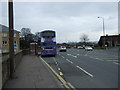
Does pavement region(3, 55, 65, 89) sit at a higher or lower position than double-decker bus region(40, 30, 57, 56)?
lower

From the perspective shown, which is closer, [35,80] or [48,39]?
[35,80]

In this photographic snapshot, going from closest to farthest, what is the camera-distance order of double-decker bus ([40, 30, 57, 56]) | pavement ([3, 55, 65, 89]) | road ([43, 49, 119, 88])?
pavement ([3, 55, 65, 89])
road ([43, 49, 119, 88])
double-decker bus ([40, 30, 57, 56])

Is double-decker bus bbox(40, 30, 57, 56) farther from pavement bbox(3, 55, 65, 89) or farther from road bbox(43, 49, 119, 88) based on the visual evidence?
pavement bbox(3, 55, 65, 89)

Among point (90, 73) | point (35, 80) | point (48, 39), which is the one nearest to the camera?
point (35, 80)

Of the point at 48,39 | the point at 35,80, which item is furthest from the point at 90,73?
the point at 48,39

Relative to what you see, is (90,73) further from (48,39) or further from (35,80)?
(48,39)

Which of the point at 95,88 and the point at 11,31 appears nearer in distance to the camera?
the point at 95,88

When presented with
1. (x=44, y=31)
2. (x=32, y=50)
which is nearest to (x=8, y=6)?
(x=44, y=31)

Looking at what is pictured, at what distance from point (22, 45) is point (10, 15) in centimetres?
6034

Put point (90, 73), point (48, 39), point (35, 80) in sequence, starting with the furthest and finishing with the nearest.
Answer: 1. point (48, 39)
2. point (90, 73)
3. point (35, 80)

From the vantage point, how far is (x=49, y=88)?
7684mm

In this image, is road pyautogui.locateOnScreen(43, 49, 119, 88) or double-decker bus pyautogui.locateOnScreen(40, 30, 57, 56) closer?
road pyautogui.locateOnScreen(43, 49, 119, 88)

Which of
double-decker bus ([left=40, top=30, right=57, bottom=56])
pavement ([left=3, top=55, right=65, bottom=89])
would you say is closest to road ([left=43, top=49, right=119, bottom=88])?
pavement ([left=3, top=55, right=65, bottom=89])

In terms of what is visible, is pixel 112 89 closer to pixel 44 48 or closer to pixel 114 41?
pixel 44 48
